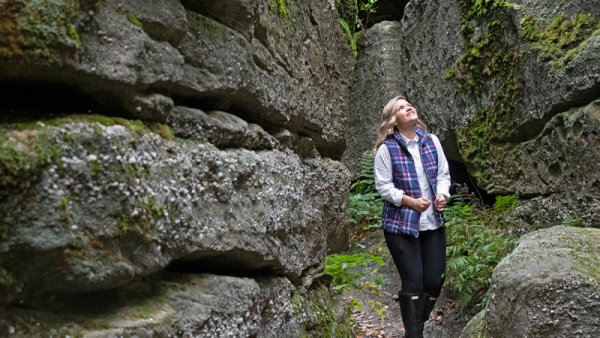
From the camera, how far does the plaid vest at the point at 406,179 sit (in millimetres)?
4551

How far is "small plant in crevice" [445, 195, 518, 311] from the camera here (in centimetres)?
556

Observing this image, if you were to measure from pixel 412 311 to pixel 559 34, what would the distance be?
3093 mm

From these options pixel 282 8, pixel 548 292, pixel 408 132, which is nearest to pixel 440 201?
pixel 408 132

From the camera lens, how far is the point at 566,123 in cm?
543

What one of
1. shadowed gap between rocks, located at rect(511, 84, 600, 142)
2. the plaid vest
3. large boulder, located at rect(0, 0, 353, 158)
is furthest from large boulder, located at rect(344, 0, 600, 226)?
large boulder, located at rect(0, 0, 353, 158)

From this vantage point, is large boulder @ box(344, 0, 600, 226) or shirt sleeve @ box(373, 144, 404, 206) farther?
large boulder @ box(344, 0, 600, 226)

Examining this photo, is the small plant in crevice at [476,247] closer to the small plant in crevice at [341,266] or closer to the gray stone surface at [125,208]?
the small plant in crevice at [341,266]

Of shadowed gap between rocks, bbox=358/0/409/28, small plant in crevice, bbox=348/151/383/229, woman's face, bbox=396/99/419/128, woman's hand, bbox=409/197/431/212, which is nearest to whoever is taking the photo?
woman's hand, bbox=409/197/431/212

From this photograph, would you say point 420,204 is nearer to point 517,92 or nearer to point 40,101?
point 517,92

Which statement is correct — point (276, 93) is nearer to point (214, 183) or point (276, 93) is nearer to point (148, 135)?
point (214, 183)

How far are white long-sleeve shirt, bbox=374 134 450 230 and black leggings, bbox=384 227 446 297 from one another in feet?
0.39

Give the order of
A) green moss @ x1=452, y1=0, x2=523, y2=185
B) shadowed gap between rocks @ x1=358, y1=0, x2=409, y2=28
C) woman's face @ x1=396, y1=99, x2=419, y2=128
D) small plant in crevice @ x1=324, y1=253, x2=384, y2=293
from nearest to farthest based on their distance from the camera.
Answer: small plant in crevice @ x1=324, y1=253, x2=384, y2=293 < woman's face @ x1=396, y1=99, x2=419, y2=128 < green moss @ x1=452, y1=0, x2=523, y2=185 < shadowed gap between rocks @ x1=358, y1=0, x2=409, y2=28

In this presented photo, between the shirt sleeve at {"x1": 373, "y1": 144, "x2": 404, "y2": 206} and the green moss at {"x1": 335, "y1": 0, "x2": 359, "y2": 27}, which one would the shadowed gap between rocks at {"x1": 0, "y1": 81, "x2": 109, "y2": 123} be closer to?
the shirt sleeve at {"x1": 373, "y1": 144, "x2": 404, "y2": 206}

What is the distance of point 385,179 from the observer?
15.3ft
